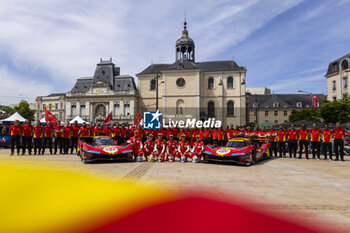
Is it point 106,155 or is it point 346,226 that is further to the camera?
point 106,155

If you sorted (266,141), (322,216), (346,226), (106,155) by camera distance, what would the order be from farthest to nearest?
1. (266,141)
2. (106,155)
3. (322,216)
4. (346,226)

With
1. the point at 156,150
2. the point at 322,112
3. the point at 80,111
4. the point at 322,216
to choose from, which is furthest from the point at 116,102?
the point at 322,216

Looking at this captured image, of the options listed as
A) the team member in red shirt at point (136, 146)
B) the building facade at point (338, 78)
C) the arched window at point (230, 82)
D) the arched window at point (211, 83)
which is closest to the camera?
the team member in red shirt at point (136, 146)

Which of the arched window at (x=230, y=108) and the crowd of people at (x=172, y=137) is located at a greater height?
the arched window at (x=230, y=108)

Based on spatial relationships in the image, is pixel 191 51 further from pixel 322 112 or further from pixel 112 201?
pixel 112 201

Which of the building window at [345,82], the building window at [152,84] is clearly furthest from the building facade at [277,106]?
the building window at [152,84]

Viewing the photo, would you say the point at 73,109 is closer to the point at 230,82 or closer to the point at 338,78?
the point at 230,82

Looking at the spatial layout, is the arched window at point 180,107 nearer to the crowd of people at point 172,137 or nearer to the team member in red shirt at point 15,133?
the crowd of people at point 172,137

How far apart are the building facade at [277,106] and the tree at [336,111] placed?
36.8 meters

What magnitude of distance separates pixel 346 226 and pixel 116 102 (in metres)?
59.2

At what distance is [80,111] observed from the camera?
6194cm

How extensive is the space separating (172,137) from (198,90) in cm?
4319

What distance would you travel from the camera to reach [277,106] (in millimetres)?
80062

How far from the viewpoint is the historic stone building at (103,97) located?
196 feet
